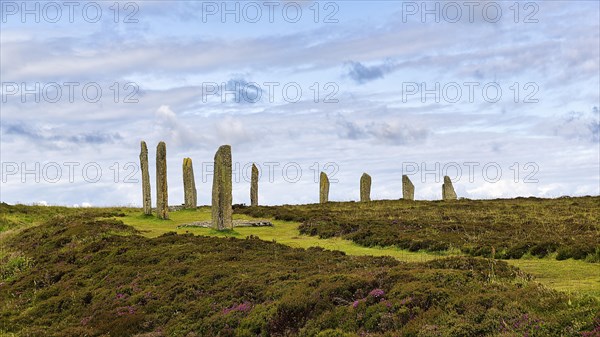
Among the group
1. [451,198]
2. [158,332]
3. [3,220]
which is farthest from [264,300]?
[451,198]

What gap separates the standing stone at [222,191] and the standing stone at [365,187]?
2676cm

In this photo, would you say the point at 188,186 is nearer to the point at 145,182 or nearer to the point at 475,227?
the point at 145,182

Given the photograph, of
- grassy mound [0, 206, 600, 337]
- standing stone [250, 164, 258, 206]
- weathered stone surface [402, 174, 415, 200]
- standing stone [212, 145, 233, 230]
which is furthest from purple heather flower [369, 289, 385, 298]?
weathered stone surface [402, 174, 415, 200]

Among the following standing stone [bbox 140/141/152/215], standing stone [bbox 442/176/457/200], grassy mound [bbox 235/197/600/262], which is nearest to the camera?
grassy mound [bbox 235/197/600/262]

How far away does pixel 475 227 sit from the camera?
34344 millimetres

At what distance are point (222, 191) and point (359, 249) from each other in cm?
1014

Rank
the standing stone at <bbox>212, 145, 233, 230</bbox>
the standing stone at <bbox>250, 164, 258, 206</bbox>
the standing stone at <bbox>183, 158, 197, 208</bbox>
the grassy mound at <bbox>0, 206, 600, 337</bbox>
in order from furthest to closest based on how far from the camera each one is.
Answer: the standing stone at <bbox>250, 164, 258, 206</bbox> < the standing stone at <bbox>183, 158, 197, 208</bbox> < the standing stone at <bbox>212, 145, 233, 230</bbox> < the grassy mound at <bbox>0, 206, 600, 337</bbox>

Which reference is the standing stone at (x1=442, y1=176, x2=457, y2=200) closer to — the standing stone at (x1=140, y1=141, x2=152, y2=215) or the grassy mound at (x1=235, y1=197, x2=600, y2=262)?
the grassy mound at (x1=235, y1=197, x2=600, y2=262)

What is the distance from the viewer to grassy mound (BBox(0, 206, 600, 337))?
1546cm

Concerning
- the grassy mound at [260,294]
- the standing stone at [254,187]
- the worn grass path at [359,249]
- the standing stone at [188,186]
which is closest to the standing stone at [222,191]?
the worn grass path at [359,249]

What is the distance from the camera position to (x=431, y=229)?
34.1 meters

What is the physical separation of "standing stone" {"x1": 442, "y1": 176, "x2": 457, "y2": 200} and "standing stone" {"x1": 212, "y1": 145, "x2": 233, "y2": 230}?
31.9 m

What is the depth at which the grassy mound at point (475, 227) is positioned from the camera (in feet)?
88.1

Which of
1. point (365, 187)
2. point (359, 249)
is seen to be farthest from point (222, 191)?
point (365, 187)
